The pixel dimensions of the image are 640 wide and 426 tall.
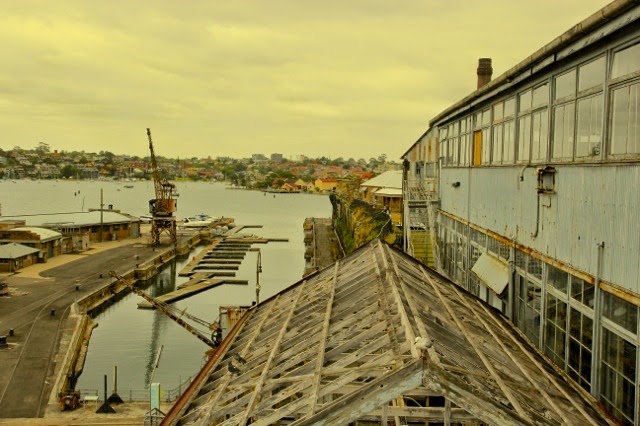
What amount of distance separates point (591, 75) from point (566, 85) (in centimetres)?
104

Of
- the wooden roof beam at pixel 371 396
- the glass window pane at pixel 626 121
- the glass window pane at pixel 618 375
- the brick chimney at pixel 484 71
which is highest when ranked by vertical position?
the brick chimney at pixel 484 71

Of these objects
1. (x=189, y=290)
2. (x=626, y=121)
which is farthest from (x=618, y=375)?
(x=189, y=290)

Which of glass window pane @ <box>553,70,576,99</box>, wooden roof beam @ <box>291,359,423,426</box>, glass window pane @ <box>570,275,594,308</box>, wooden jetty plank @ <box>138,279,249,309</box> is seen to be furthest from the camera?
wooden jetty plank @ <box>138,279,249,309</box>

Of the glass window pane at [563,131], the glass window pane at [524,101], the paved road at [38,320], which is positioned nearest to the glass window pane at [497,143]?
the glass window pane at [524,101]

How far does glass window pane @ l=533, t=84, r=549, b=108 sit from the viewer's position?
34.9 ft

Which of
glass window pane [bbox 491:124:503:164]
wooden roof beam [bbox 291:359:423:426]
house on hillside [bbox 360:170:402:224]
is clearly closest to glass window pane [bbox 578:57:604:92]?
glass window pane [bbox 491:124:503:164]

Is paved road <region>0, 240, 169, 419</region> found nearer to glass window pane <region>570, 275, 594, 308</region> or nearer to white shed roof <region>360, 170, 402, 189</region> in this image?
glass window pane <region>570, 275, 594, 308</region>

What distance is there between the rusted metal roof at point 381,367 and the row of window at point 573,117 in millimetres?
3248

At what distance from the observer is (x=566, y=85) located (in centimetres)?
962

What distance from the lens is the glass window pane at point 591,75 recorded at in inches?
325

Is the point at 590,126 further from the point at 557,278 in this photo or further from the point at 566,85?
the point at 557,278

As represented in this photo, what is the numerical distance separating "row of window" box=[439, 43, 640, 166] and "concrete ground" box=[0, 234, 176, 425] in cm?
1451

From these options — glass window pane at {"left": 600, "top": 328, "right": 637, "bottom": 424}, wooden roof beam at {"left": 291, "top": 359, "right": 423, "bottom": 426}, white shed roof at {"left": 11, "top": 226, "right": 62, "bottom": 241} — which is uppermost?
wooden roof beam at {"left": 291, "top": 359, "right": 423, "bottom": 426}

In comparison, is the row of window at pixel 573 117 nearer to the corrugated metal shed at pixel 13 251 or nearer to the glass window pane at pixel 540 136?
the glass window pane at pixel 540 136
